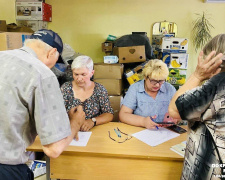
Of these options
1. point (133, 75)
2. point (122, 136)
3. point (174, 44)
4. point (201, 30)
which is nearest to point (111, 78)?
point (133, 75)

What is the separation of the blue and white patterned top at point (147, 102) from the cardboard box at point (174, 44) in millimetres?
1386

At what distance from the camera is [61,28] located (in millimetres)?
3943

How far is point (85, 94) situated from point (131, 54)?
1248 millimetres

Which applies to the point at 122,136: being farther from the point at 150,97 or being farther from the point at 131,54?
the point at 131,54

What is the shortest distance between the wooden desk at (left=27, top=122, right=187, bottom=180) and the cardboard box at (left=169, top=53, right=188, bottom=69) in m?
1.89

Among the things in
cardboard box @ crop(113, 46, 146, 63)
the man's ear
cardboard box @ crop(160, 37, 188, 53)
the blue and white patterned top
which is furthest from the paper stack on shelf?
cardboard box @ crop(160, 37, 188, 53)

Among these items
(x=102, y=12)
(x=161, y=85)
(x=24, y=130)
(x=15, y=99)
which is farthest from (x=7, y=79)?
(x=102, y=12)

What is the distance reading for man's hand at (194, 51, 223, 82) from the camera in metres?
0.88

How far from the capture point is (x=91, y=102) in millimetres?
2033

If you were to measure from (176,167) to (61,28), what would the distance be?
132 inches

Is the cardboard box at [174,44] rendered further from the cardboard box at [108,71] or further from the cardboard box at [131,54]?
the cardboard box at [108,71]

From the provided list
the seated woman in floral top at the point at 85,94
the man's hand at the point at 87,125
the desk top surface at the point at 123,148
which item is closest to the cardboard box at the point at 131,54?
the seated woman in floral top at the point at 85,94

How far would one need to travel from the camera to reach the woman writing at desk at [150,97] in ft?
6.31

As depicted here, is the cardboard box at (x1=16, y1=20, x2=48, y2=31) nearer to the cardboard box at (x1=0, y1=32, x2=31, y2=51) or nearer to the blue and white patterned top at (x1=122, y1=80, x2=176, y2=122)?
the cardboard box at (x1=0, y1=32, x2=31, y2=51)
